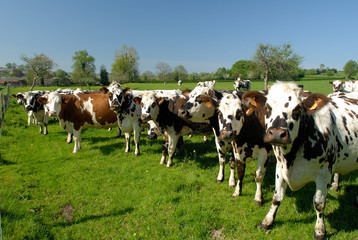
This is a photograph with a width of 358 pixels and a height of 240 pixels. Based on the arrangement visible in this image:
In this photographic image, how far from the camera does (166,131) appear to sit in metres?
7.08

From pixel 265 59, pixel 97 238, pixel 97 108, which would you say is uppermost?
pixel 265 59

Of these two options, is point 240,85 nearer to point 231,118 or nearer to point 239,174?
point 239,174

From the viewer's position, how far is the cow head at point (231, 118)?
159 inches

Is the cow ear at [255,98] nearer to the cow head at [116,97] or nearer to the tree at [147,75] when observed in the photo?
the cow head at [116,97]

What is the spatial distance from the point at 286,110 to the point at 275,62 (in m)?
38.3

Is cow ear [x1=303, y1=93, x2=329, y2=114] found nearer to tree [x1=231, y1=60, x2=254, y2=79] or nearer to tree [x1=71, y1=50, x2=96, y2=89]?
tree [x1=231, y1=60, x2=254, y2=79]

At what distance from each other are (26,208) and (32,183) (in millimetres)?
1518

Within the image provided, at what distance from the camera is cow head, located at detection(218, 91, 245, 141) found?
404cm

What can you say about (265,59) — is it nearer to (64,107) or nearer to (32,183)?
(64,107)

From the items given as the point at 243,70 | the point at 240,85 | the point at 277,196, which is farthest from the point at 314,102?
the point at 243,70

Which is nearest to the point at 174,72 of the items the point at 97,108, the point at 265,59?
the point at 265,59

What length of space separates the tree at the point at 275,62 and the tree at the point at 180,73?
183 feet

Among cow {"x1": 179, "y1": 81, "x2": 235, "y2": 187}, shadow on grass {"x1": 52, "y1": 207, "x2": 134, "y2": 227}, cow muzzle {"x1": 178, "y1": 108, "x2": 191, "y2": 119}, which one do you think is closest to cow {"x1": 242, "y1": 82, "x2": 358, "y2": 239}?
cow {"x1": 179, "y1": 81, "x2": 235, "y2": 187}

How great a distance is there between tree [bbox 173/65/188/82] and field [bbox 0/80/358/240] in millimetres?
86457
